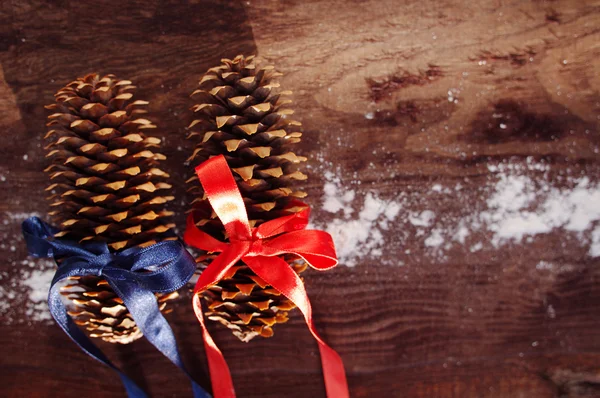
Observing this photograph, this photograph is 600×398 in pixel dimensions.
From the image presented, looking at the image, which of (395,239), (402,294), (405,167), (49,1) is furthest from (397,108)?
(49,1)

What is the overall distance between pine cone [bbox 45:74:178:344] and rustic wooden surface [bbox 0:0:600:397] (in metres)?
0.14

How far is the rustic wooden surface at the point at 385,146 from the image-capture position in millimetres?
915

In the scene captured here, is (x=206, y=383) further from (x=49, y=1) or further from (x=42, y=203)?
(x=49, y=1)

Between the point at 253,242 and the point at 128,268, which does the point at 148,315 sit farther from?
the point at 253,242

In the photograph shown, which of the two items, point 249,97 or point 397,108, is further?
point 397,108

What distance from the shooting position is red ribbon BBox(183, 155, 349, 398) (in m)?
0.74

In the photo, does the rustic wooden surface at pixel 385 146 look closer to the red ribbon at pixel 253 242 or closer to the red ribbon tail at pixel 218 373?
the red ribbon tail at pixel 218 373

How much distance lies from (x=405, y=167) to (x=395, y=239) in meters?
0.14

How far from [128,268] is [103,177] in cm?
15

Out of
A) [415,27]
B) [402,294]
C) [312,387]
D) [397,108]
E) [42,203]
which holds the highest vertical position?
[415,27]

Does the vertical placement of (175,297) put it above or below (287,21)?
below

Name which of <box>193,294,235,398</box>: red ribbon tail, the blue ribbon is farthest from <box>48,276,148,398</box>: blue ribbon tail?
<box>193,294,235,398</box>: red ribbon tail

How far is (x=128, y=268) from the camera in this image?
79cm

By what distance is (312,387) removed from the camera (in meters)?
0.96
